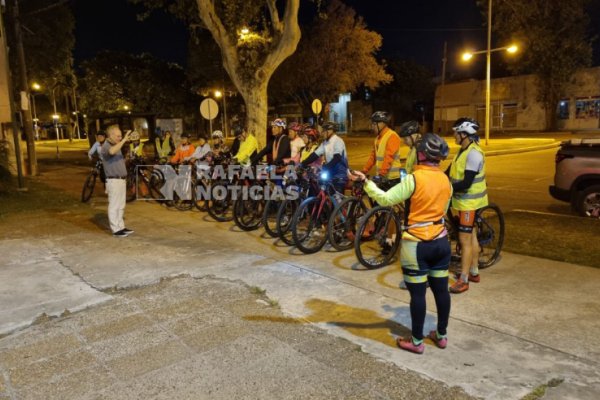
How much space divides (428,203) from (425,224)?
0.53 feet

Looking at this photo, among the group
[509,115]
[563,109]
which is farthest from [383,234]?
[509,115]

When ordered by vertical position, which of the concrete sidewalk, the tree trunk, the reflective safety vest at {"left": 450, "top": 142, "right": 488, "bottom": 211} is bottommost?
the concrete sidewalk

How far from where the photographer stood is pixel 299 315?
15.8 ft

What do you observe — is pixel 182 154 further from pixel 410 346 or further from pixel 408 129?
pixel 410 346

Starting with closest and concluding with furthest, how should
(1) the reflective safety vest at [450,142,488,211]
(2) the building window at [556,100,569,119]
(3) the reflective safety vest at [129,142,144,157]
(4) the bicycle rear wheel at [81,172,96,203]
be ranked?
(1) the reflective safety vest at [450,142,488,211] → (4) the bicycle rear wheel at [81,172,96,203] → (3) the reflective safety vest at [129,142,144,157] → (2) the building window at [556,100,569,119]

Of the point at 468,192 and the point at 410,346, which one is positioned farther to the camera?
the point at 468,192

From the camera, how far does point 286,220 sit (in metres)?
7.59

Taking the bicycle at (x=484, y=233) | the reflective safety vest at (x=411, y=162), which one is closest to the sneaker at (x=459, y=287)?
the bicycle at (x=484, y=233)

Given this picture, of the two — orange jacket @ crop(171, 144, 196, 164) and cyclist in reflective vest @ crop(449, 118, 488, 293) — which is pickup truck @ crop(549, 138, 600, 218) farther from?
orange jacket @ crop(171, 144, 196, 164)

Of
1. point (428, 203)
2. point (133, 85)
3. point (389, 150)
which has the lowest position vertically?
point (428, 203)

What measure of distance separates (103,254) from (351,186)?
3829mm

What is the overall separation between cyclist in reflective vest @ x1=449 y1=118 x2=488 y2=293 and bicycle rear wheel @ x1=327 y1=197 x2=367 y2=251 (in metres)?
1.74

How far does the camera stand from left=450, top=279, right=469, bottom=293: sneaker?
5.24 m

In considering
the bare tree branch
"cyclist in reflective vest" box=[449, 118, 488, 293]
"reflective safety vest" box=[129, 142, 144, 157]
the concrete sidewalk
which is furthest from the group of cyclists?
the bare tree branch
